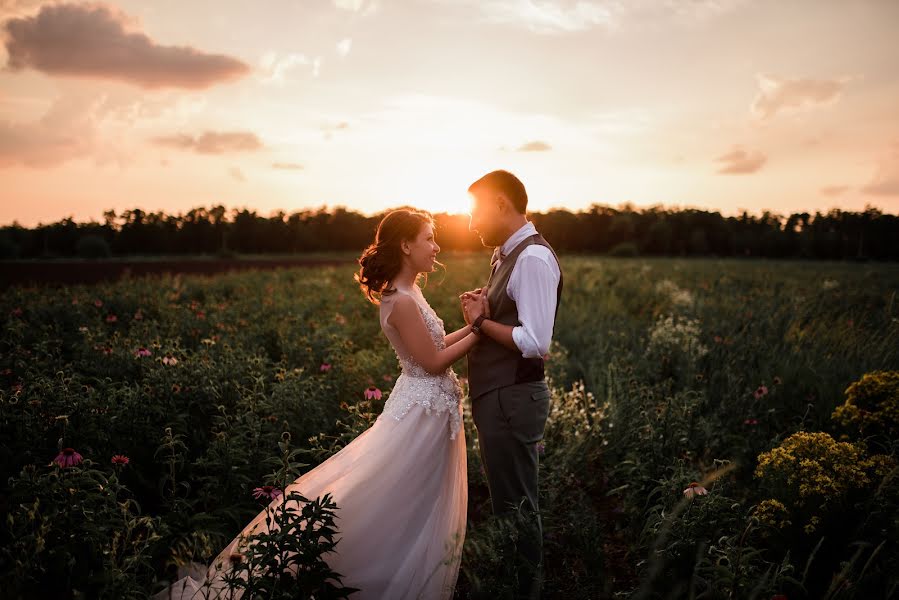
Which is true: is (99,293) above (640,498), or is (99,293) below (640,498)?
above

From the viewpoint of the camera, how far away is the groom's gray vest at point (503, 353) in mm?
2934

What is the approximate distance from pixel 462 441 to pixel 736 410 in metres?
3.74

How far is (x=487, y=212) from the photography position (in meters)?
2.98

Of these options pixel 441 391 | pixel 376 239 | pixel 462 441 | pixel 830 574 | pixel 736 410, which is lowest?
pixel 830 574

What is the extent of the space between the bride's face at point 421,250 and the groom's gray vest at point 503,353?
1.70 ft

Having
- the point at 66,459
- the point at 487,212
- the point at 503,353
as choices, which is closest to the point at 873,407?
the point at 503,353

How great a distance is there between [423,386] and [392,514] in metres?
0.78

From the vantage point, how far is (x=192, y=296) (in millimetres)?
14016

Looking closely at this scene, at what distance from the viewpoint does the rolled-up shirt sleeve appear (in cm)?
271

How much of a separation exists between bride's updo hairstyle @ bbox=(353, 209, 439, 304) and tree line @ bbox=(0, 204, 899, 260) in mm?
42082

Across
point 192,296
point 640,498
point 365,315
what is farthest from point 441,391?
point 192,296

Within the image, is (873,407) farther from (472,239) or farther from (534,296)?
(472,239)

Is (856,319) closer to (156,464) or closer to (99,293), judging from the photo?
(156,464)

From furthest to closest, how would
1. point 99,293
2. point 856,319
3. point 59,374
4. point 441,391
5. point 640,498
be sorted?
point 99,293, point 856,319, point 640,498, point 59,374, point 441,391
